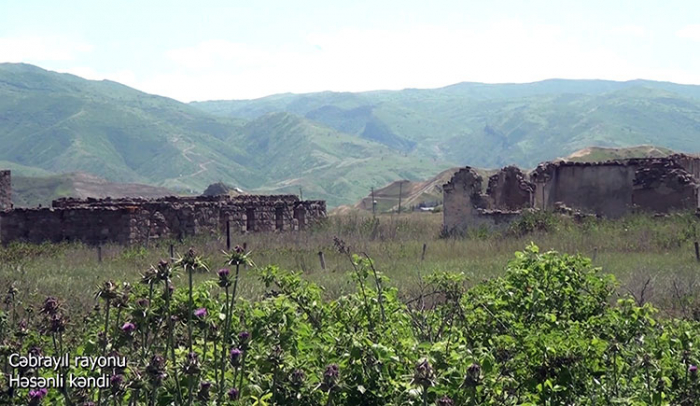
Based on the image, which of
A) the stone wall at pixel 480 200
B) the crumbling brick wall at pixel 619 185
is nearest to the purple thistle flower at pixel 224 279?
the stone wall at pixel 480 200

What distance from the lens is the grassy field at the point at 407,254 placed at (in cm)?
1448

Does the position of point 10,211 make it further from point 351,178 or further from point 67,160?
point 67,160

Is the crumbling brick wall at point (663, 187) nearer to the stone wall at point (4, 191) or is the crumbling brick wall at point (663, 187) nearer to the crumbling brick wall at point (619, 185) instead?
the crumbling brick wall at point (619, 185)

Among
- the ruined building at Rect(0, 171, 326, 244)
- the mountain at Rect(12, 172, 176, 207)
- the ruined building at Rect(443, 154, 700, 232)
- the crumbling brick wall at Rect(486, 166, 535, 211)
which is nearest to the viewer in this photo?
the ruined building at Rect(0, 171, 326, 244)

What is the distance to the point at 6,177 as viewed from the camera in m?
30.3

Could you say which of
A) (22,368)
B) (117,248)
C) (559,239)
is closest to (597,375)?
(22,368)

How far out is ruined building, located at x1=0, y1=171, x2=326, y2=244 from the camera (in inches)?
948

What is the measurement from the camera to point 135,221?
2414cm

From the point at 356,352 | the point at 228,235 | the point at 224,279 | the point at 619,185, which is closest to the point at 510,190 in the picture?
the point at 619,185

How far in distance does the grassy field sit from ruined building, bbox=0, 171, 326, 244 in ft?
2.26

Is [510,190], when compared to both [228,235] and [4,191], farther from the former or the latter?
[4,191]

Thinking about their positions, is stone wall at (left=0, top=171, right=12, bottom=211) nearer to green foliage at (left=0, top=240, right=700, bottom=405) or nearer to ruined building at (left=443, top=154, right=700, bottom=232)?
ruined building at (left=443, top=154, right=700, bottom=232)

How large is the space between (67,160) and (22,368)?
613 ft

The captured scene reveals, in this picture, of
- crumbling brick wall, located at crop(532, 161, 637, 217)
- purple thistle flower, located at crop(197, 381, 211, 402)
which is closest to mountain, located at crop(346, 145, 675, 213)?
crumbling brick wall, located at crop(532, 161, 637, 217)
